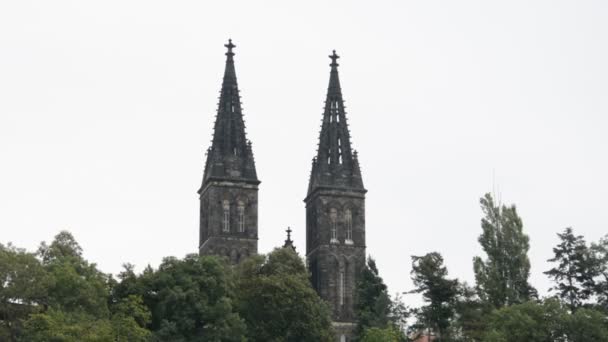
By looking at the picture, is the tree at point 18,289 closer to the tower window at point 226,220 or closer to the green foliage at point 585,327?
the green foliage at point 585,327

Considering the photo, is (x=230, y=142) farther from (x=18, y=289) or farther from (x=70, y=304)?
(x=18, y=289)

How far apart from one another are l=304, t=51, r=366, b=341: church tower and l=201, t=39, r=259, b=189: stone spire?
5229 mm

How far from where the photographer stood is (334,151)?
119 meters

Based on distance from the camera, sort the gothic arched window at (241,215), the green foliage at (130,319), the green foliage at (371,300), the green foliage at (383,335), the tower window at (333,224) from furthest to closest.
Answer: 1. the tower window at (333,224)
2. the gothic arched window at (241,215)
3. the green foliage at (371,300)
4. the green foliage at (383,335)
5. the green foliage at (130,319)

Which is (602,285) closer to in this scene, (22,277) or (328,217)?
(328,217)

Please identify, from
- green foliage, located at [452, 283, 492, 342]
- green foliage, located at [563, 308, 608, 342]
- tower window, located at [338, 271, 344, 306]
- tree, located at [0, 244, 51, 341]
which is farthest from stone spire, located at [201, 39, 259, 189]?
tree, located at [0, 244, 51, 341]

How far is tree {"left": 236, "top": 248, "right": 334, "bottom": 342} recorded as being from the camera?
9500 cm

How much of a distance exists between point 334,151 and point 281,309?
25756mm

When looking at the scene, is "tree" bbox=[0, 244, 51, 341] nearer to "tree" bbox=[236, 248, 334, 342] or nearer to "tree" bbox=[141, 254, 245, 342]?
"tree" bbox=[141, 254, 245, 342]

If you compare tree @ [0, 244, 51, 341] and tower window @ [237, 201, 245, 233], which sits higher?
tower window @ [237, 201, 245, 233]

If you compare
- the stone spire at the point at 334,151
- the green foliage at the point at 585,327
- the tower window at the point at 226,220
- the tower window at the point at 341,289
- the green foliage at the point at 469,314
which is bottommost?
the green foliage at the point at 585,327

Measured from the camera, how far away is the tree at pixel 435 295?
3839 inches

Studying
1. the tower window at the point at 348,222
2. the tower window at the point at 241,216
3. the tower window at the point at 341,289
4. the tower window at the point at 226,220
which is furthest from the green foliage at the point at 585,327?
the tower window at the point at 226,220

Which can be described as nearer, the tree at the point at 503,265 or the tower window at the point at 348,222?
the tree at the point at 503,265
